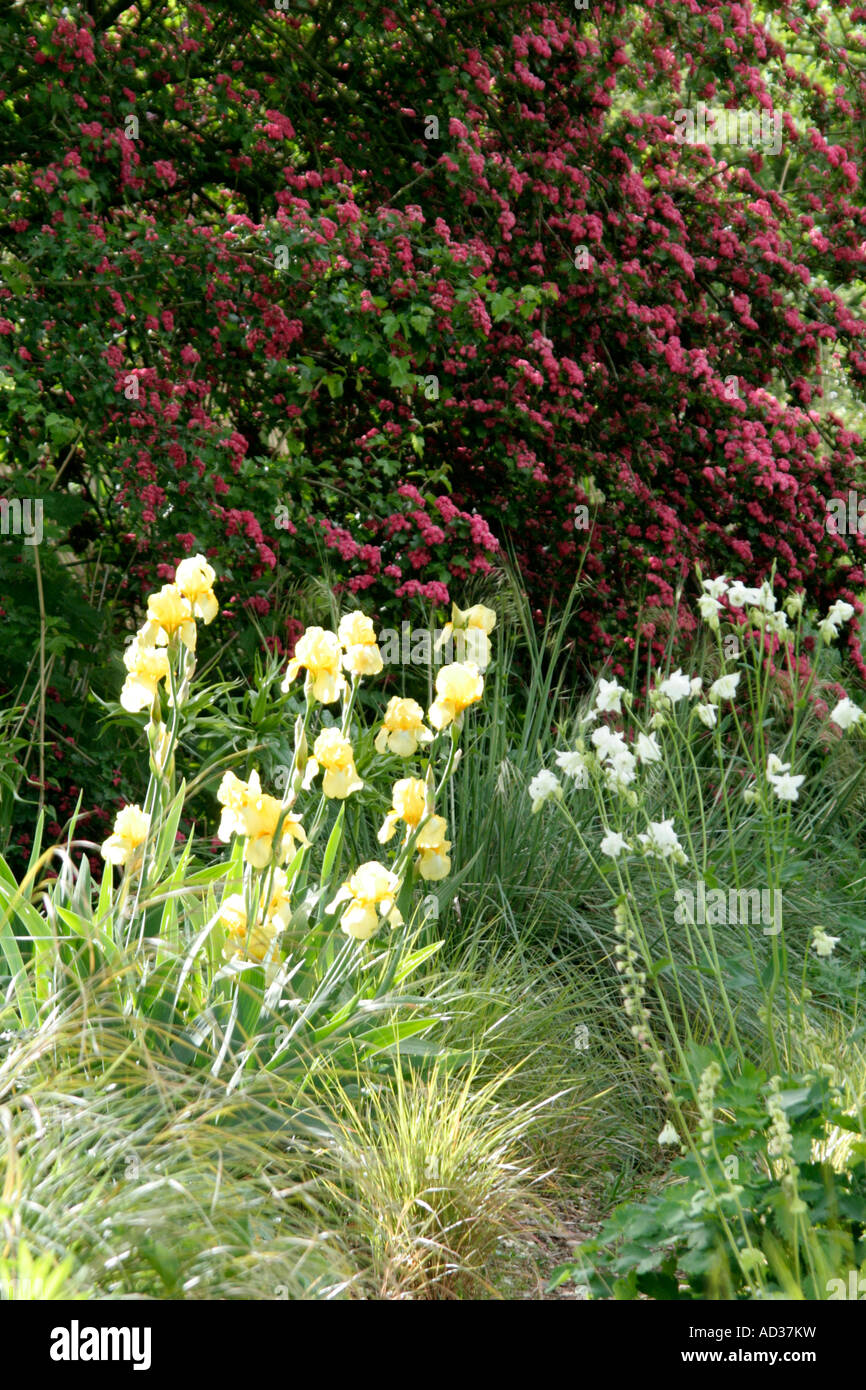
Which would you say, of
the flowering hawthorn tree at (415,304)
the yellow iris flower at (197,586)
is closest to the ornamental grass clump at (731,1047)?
the yellow iris flower at (197,586)

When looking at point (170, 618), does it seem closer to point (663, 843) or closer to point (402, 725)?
point (402, 725)

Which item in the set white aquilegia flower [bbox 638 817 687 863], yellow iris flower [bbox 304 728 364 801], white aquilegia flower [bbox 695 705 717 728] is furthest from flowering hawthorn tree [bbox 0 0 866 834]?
white aquilegia flower [bbox 638 817 687 863]

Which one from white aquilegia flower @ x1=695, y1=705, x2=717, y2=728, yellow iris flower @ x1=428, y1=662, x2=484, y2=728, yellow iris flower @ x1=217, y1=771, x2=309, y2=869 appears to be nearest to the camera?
yellow iris flower @ x1=217, y1=771, x2=309, y2=869

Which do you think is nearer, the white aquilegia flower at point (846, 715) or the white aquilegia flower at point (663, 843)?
the white aquilegia flower at point (663, 843)

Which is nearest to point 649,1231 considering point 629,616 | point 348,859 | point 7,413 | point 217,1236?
point 217,1236

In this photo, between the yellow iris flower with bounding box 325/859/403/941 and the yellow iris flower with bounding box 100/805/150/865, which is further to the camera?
the yellow iris flower with bounding box 100/805/150/865

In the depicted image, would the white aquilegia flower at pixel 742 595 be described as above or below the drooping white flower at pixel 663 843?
above

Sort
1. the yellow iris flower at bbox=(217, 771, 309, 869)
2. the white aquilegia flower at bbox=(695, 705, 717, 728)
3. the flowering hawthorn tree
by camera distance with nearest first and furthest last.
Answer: the yellow iris flower at bbox=(217, 771, 309, 869) → the white aquilegia flower at bbox=(695, 705, 717, 728) → the flowering hawthorn tree

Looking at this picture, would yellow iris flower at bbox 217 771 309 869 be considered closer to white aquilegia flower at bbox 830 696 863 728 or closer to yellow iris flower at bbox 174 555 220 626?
yellow iris flower at bbox 174 555 220 626

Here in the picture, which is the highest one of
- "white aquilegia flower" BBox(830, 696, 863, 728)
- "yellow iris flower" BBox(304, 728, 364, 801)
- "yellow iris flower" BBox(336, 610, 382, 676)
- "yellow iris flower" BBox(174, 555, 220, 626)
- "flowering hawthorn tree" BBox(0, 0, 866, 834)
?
"flowering hawthorn tree" BBox(0, 0, 866, 834)

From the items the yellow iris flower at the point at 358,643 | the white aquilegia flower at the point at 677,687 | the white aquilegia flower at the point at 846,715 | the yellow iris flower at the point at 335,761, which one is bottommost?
the yellow iris flower at the point at 335,761

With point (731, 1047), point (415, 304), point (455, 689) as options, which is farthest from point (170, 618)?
point (415, 304)

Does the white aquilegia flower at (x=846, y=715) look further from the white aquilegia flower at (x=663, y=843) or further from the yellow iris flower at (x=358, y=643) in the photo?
the yellow iris flower at (x=358, y=643)
